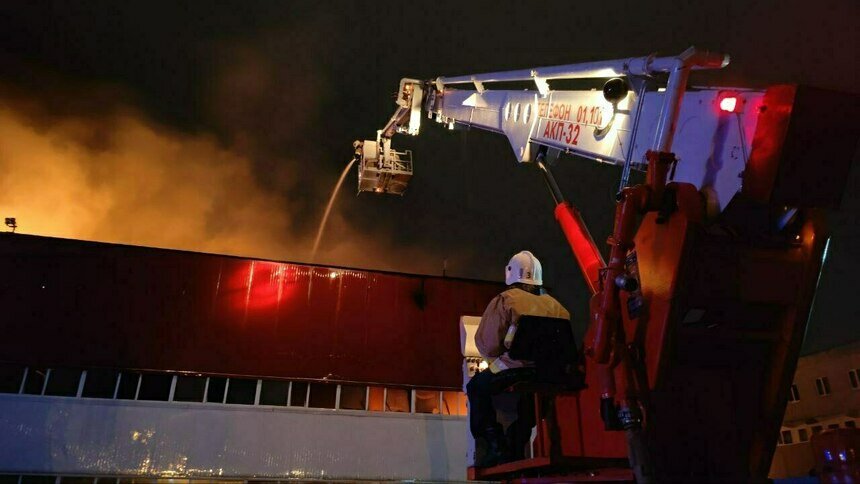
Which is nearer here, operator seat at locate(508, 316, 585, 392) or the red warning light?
the red warning light

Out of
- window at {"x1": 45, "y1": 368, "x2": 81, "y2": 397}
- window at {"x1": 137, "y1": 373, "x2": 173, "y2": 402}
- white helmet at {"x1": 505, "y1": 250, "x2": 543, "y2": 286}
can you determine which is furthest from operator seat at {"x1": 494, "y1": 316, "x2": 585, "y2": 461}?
window at {"x1": 45, "y1": 368, "x2": 81, "y2": 397}

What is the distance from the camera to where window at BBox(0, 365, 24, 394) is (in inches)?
520

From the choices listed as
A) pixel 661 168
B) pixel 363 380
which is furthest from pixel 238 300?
pixel 661 168

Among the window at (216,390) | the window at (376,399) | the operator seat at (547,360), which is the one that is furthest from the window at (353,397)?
the operator seat at (547,360)

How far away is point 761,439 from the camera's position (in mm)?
3826

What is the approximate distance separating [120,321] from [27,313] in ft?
6.88

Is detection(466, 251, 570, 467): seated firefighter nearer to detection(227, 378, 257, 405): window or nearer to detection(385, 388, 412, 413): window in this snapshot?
detection(385, 388, 412, 413): window

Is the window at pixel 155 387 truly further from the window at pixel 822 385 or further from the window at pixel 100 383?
the window at pixel 822 385

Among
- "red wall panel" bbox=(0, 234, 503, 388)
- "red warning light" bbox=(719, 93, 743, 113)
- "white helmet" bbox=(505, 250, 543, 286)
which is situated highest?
"red wall panel" bbox=(0, 234, 503, 388)

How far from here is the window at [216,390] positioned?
1435 cm

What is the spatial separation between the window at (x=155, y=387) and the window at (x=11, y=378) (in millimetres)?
2571

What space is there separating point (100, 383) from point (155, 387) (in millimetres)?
1219

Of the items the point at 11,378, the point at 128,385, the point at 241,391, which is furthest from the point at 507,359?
the point at 11,378

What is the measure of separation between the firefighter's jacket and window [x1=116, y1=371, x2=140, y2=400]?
11624 millimetres
